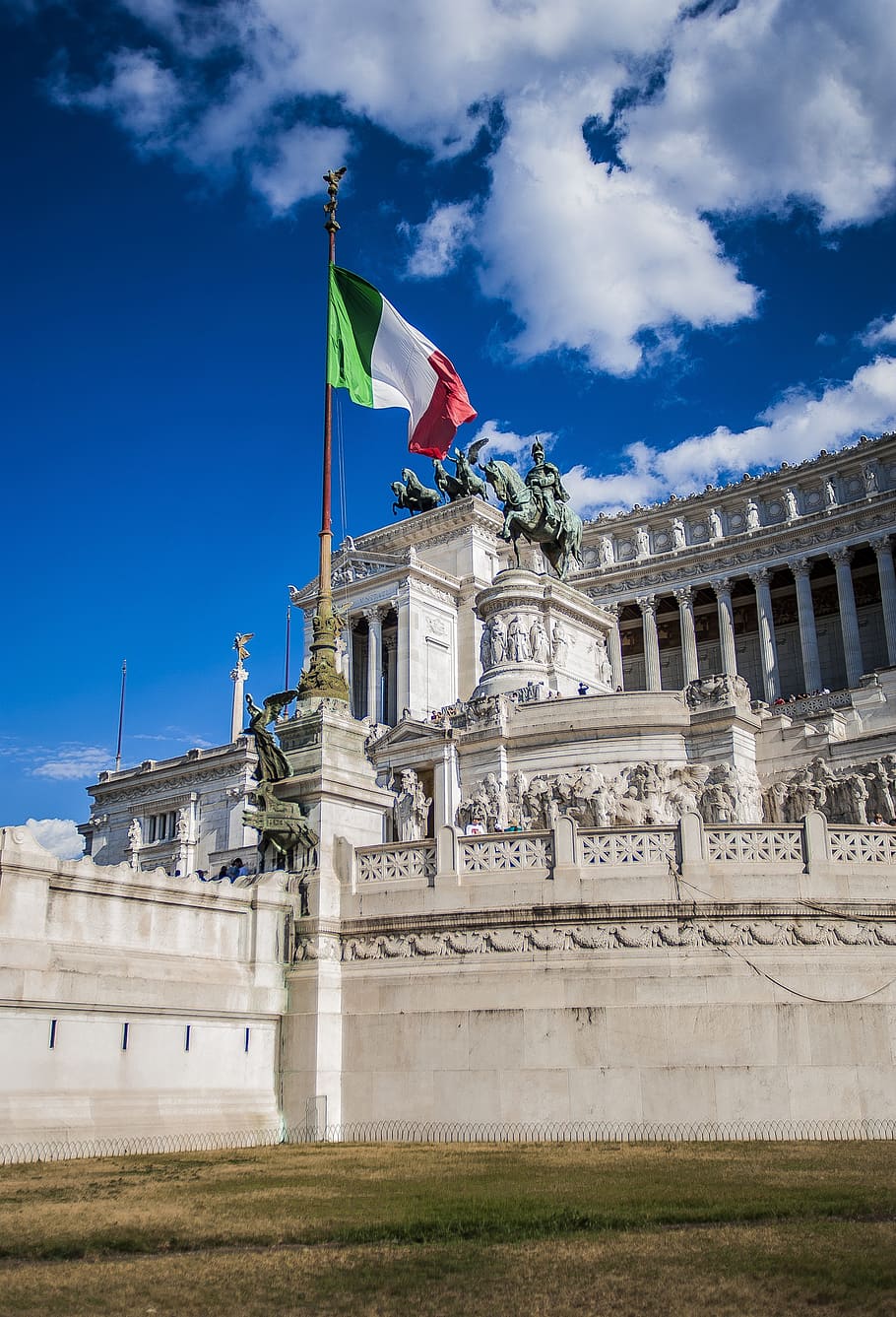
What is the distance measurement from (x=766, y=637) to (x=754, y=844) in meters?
71.8

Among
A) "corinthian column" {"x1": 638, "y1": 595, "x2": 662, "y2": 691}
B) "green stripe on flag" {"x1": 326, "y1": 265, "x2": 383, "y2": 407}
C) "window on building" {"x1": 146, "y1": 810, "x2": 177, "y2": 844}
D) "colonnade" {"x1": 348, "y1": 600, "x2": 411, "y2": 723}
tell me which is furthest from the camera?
"corinthian column" {"x1": 638, "y1": 595, "x2": 662, "y2": 691}

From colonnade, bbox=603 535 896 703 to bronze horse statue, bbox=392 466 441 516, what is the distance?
54.5 feet

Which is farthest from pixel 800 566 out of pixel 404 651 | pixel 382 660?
pixel 382 660

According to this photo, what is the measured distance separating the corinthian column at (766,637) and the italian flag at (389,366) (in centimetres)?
5736

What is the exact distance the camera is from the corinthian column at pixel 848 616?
280ft

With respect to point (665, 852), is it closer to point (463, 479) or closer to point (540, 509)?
point (540, 509)

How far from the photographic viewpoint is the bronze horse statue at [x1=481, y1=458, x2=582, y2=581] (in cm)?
6431

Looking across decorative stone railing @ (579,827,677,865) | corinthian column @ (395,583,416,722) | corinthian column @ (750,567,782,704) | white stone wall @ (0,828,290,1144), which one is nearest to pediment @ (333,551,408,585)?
corinthian column @ (395,583,416,722)

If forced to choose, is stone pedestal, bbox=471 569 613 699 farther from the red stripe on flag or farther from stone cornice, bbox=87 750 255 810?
stone cornice, bbox=87 750 255 810

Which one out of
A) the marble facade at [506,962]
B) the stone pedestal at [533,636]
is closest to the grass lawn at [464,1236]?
the marble facade at [506,962]

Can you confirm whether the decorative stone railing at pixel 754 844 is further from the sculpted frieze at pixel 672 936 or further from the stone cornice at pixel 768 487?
the stone cornice at pixel 768 487

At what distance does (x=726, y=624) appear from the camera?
94312mm

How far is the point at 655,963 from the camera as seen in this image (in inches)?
854

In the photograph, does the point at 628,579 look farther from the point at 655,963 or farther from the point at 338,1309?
the point at 338,1309
